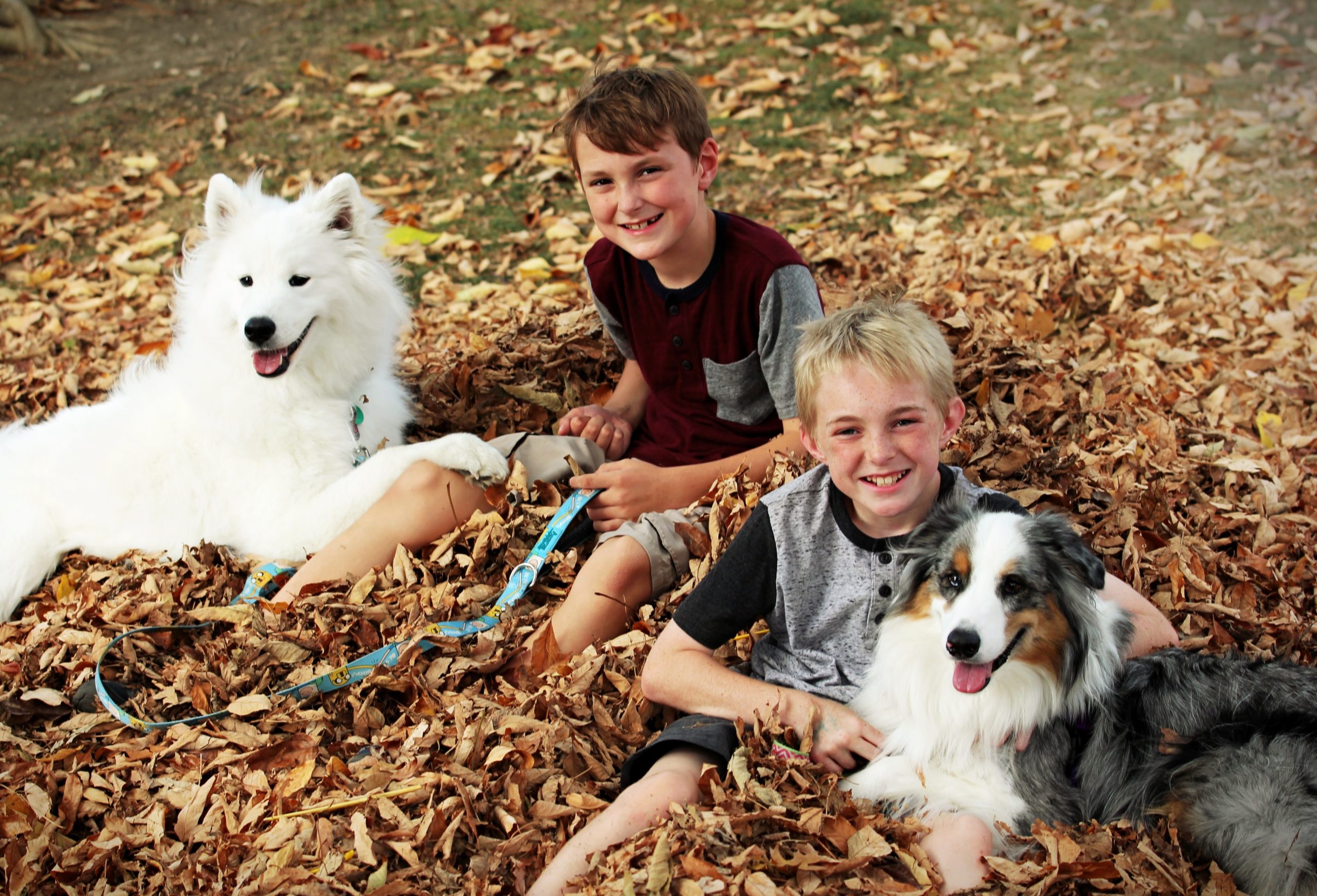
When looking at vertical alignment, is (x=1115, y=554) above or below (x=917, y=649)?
below

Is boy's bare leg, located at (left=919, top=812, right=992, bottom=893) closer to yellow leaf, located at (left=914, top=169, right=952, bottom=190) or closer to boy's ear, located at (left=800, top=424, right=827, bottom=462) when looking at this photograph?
boy's ear, located at (left=800, top=424, right=827, bottom=462)

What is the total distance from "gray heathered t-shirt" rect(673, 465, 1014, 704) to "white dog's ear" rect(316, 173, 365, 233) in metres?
2.31

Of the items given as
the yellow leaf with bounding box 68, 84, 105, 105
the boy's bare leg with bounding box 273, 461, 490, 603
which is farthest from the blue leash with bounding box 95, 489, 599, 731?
the yellow leaf with bounding box 68, 84, 105, 105

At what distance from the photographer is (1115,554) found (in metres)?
3.68

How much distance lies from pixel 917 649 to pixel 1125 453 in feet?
6.74

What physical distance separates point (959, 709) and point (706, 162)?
2318 millimetres

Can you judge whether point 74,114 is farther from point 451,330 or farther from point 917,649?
point 917,649

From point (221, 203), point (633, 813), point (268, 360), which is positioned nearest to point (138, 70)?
point (221, 203)

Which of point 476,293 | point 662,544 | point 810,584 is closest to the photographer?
point 810,584

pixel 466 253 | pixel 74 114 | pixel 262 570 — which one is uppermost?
pixel 74 114

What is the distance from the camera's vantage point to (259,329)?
153 inches

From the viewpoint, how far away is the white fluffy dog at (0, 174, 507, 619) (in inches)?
158

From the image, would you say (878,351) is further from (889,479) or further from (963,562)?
(963,562)

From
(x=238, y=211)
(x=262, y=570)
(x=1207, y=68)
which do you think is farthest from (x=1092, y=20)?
(x=262, y=570)
